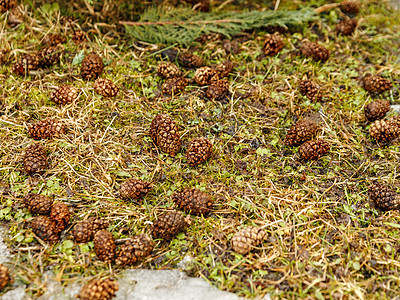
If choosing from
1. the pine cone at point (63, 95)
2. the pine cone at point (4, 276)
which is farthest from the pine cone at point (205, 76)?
the pine cone at point (4, 276)

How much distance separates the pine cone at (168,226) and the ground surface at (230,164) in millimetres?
80

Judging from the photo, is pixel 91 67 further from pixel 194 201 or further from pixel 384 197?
pixel 384 197

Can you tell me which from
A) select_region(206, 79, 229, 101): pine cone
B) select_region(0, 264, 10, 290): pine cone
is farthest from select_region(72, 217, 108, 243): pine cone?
select_region(206, 79, 229, 101): pine cone

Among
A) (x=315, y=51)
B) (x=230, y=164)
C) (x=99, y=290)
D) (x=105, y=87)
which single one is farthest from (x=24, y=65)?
(x=315, y=51)

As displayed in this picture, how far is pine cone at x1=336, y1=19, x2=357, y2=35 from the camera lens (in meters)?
4.75

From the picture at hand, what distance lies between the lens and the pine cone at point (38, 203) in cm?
306

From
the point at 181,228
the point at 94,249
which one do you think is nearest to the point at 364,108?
the point at 181,228

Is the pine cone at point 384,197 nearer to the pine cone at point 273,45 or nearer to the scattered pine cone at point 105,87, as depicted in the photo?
the pine cone at point 273,45

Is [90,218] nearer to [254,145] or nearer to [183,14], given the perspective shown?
[254,145]

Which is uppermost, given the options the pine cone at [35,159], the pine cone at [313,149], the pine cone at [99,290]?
the pine cone at [313,149]

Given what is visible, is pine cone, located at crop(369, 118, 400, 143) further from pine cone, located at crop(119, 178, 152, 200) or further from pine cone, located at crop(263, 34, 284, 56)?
pine cone, located at crop(119, 178, 152, 200)

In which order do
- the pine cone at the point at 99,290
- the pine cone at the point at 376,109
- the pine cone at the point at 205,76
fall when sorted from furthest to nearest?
1. the pine cone at the point at 205,76
2. the pine cone at the point at 376,109
3. the pine cone at the point at 99,290

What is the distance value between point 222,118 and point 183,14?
5.54 ft

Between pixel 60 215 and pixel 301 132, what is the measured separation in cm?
233
